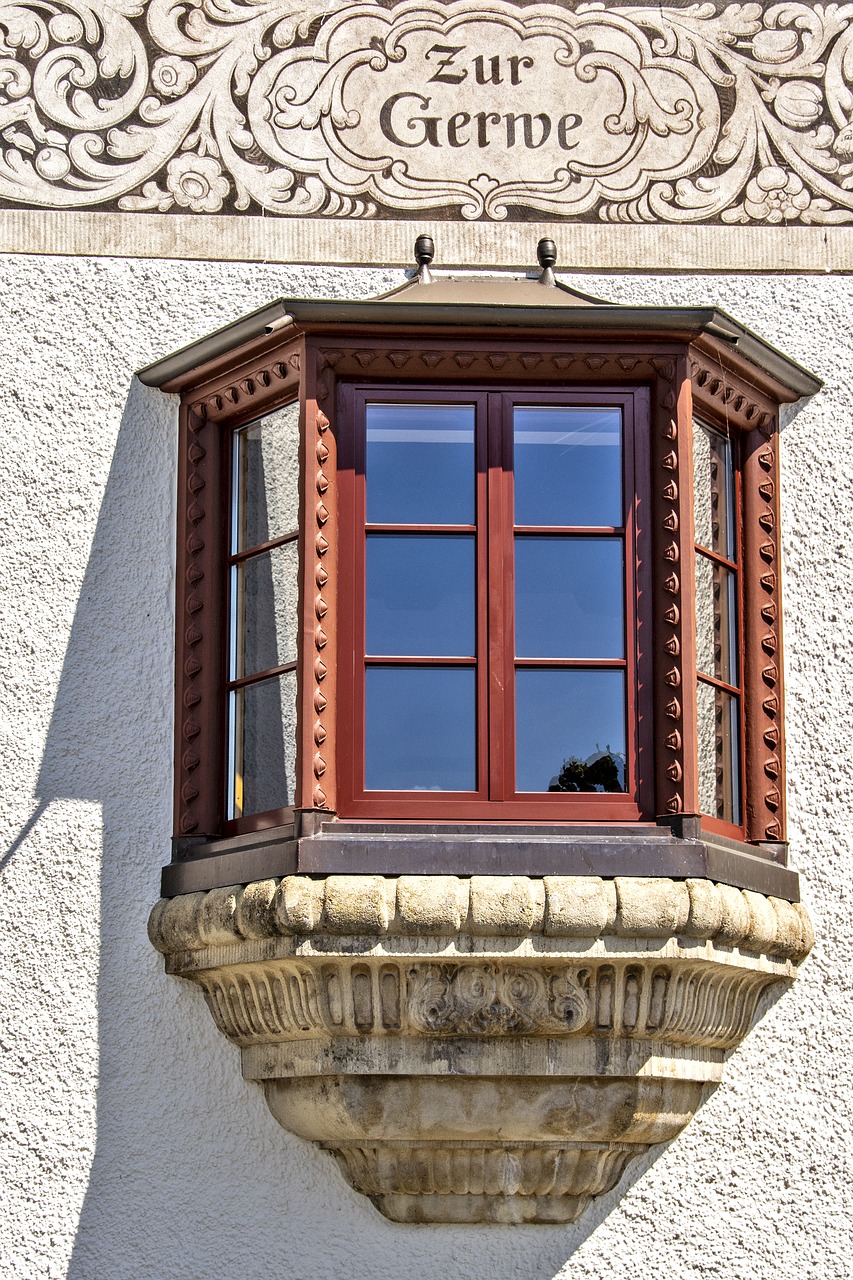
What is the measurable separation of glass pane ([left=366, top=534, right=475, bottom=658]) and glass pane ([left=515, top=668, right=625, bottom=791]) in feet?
0.78

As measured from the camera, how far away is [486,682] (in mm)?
5668

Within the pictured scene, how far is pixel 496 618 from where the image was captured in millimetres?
5695

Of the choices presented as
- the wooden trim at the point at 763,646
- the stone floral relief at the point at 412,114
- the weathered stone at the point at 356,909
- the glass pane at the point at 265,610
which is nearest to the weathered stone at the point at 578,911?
the weathered stone at the point at 356,909

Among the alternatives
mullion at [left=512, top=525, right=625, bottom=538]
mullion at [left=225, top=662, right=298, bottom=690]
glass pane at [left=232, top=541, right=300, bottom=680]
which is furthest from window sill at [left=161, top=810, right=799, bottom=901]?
mullion at [left=512, top=525, right=625, bottom=538]

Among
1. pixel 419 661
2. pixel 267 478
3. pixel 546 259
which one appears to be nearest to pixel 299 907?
pixel 419 661

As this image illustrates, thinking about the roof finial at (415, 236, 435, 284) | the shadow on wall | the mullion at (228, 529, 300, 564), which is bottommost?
the shadow on wall

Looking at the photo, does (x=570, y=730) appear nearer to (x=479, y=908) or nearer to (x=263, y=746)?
(x=479, y=908)

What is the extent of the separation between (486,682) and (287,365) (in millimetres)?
1113

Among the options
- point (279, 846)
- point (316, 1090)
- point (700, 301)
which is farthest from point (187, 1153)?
point (700, 301)

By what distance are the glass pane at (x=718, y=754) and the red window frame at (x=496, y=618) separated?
33 cm

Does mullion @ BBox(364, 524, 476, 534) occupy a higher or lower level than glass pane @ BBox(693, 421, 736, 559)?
lower

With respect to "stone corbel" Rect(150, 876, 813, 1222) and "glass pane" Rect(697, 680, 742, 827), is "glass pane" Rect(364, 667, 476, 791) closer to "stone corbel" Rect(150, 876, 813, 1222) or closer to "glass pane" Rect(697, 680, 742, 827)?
"stone corbel" Rect(150, 876, 813, 1222)

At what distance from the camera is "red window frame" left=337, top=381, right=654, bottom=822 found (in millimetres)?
5590

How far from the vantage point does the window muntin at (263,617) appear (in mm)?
5824
